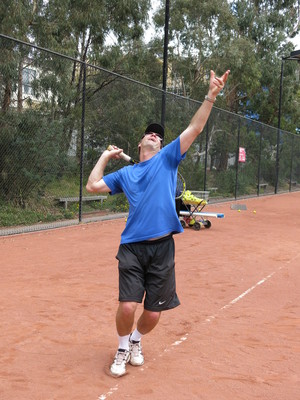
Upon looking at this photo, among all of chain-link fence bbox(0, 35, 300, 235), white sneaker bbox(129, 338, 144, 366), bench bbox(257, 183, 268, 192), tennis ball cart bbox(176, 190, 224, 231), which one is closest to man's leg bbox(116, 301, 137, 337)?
white sneaker bbox(129, 338, 144, 366)

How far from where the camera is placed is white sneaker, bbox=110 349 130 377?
3.51 metres

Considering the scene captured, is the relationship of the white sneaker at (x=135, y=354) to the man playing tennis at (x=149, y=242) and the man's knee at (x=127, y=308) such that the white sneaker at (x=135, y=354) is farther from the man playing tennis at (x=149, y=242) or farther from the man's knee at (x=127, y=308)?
the man's knee at (x=127, y=308)

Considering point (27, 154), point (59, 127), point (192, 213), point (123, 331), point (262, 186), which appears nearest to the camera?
point (123, 331)

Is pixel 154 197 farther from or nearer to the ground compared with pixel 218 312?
farther from the ground

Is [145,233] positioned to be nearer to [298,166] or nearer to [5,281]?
[5,281]

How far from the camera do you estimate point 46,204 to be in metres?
12.3

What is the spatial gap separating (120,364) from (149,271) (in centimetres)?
72

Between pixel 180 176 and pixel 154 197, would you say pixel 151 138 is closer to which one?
pixel 154 197

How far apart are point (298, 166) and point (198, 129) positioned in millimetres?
30657

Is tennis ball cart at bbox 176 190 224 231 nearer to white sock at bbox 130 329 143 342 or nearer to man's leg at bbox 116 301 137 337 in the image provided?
white sock at bbox 130 329 143 342

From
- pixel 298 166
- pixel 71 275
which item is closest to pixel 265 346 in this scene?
pixel 71 275

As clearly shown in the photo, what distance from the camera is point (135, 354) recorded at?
12.3 ft

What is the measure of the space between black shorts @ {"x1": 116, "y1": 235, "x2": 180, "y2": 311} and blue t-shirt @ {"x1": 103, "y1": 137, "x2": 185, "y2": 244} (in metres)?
0.08

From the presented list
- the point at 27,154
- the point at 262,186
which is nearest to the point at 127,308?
the point at 27,154
